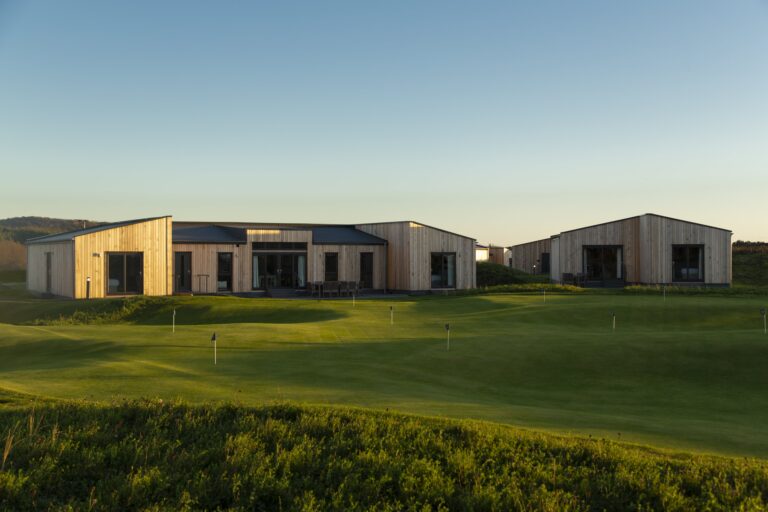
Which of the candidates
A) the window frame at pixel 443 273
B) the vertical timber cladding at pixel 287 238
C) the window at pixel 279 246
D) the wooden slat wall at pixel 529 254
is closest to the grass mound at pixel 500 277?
the wooden slat wall at pixel 529 254

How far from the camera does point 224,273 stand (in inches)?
1357

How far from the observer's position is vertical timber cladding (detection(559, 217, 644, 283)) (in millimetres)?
40938

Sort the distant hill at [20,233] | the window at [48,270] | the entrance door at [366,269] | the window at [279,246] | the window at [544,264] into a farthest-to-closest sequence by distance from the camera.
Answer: the distant hill at [20,233]
the window at [544,264]
the entrance door at [366,269]
the window at [279,246]
the window at [48,270]

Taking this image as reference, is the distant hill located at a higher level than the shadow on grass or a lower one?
higher

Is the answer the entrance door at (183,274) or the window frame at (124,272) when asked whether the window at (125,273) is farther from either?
the entrance door at (183,274)

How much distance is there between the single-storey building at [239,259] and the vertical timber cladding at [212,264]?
0.17 ft

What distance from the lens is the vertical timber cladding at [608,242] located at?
40938 millimetres

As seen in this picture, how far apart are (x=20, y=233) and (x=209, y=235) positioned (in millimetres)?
77397

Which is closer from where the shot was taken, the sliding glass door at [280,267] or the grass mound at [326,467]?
the grass mound at [326,467]

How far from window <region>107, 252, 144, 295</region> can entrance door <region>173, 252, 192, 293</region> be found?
2.09 m

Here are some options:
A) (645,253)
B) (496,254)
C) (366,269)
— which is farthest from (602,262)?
(496,254)

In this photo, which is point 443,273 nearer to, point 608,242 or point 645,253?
point 608,242

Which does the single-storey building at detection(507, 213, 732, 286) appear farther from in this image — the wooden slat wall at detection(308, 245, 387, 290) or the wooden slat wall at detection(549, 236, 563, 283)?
the wooden slat wall at detection(308, 245, 387, 290)

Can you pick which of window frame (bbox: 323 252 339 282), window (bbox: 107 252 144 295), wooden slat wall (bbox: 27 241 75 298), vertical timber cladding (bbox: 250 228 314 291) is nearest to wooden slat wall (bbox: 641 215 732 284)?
window frame (bbox: 323 252 339 282)
